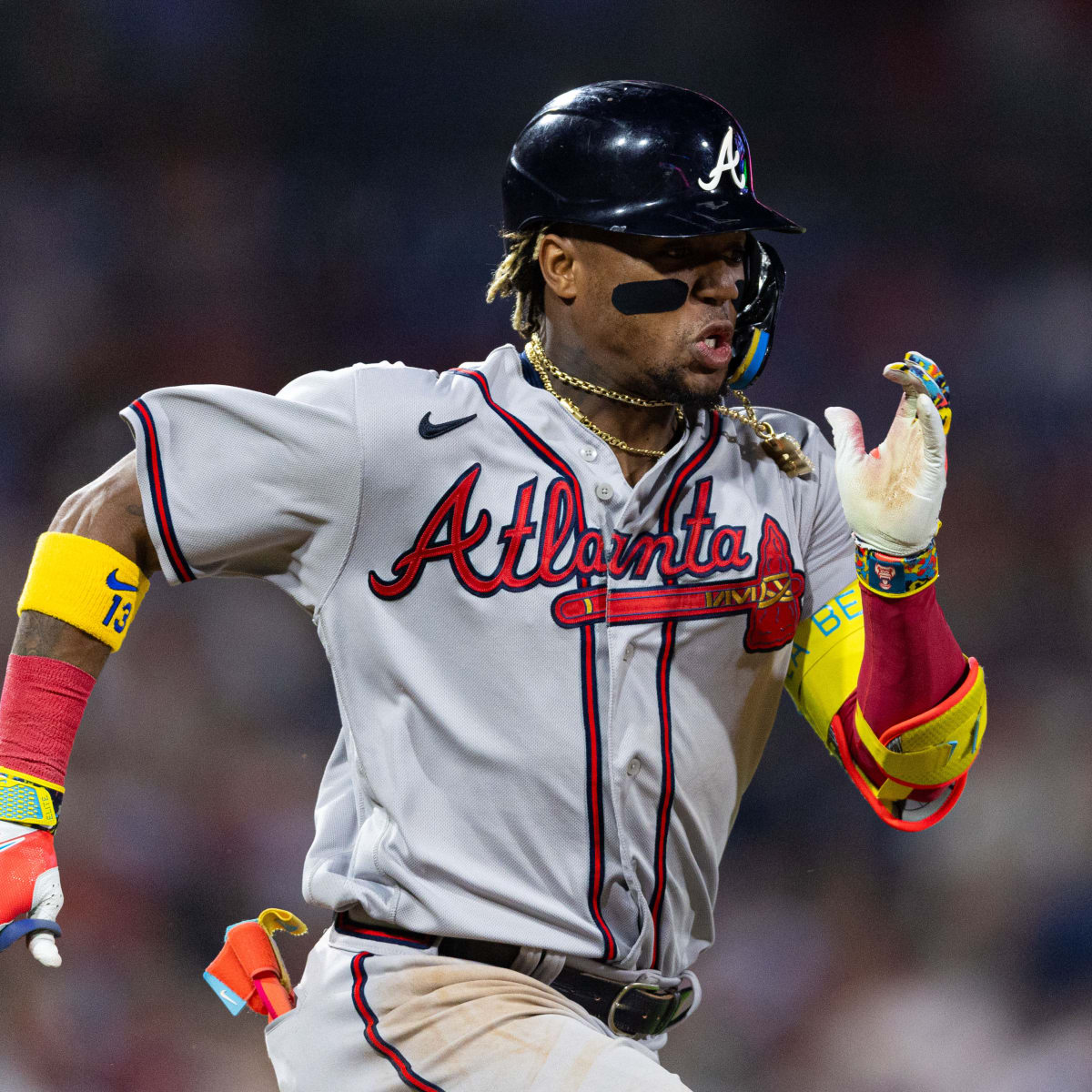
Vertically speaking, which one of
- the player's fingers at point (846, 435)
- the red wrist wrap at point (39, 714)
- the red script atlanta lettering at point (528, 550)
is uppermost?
the player's fingers at point (846, 435)

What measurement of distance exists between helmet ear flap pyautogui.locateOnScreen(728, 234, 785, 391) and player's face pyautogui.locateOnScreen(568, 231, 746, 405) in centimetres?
3

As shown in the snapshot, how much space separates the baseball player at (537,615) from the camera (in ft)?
6.21

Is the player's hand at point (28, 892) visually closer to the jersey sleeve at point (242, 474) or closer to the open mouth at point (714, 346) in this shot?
the jersey sleeve at point (242, 474)

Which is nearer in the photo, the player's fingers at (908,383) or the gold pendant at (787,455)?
the player's fingers at (908,383)

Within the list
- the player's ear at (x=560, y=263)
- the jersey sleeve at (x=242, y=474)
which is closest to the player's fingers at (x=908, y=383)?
the player's ear at (x=560, y=263)

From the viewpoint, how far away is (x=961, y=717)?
208 cm


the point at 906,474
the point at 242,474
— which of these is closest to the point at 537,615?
the point at 242,474

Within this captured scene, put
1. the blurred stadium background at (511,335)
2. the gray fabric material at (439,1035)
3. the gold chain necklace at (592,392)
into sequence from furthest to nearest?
the blurred stadium background at (511,335), the gold chain necklace at (592,392), the gray fabric material at (439,1035)

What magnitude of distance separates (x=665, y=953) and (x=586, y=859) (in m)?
0.24

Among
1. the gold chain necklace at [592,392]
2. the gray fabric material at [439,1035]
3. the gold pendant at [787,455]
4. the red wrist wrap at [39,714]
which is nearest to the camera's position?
the gray fabric material at [439,1035]

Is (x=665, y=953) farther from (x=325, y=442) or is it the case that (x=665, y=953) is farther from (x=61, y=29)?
(x=61, y=29)

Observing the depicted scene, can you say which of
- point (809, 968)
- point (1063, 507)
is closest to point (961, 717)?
point (809, 968)

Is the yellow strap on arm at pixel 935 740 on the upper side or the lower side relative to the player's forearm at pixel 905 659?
lower

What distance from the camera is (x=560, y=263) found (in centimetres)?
215
